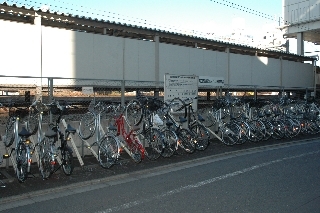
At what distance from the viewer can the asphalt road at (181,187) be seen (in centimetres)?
501

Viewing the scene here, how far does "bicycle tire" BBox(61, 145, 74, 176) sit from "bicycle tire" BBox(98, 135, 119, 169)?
91cm

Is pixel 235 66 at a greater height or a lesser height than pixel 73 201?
greater

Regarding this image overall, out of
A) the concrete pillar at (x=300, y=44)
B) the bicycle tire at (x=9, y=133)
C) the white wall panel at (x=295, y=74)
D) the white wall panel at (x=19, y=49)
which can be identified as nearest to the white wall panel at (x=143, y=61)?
the white wall panel at (x=19, y=49)

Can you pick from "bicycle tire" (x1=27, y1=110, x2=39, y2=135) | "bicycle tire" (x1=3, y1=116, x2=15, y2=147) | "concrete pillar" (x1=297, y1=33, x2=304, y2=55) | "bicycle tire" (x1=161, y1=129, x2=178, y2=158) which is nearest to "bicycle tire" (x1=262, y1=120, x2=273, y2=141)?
"bicycle tire" (x1=161, y1=129, x2=178, y2=158)

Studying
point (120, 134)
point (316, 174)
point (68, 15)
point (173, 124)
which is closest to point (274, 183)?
point (316, 174)

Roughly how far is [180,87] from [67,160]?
534cm

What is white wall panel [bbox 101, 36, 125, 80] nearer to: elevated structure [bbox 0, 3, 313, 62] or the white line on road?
elevated structure [bbox 0, 3, 313, 62]

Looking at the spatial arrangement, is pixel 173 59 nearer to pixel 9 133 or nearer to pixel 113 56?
pixel 113 56

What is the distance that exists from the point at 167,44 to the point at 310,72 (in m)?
14.2

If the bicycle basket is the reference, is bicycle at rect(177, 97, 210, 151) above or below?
below

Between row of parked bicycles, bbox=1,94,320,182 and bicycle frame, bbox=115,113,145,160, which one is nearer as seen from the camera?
row of parked bicycles, bbox=1,94,320,182

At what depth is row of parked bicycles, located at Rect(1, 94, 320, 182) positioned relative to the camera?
6551 mm

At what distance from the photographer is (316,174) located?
22.2 ft

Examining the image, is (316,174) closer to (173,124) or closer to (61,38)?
(173,124)
